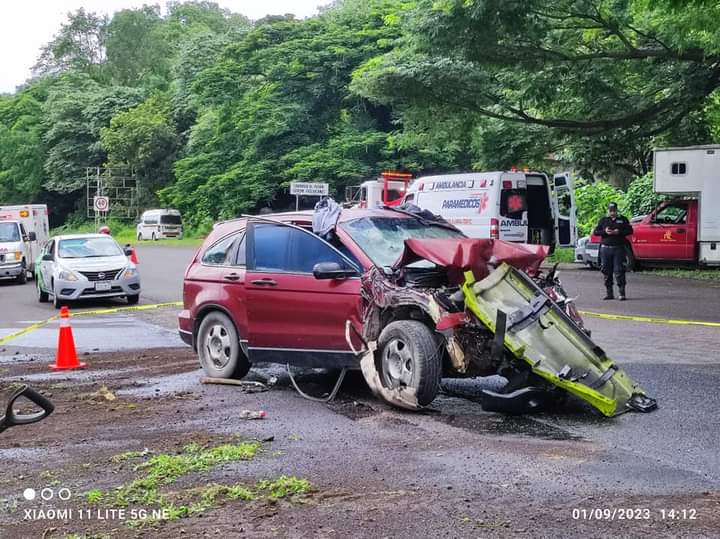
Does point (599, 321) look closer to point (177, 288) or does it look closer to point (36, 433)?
point (36, 433)

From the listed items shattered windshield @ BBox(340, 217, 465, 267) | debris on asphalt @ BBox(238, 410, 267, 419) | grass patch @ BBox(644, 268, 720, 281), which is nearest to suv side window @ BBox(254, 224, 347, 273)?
shattered windshield @ BBox(340, 217, 465, 267)

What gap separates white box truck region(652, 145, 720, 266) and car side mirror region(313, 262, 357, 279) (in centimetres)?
1612

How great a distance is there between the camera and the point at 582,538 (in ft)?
14.8

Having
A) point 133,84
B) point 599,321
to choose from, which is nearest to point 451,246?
point 599,321

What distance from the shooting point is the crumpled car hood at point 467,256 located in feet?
24.5

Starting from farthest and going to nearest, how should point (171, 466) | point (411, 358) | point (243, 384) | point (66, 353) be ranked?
1. point (66, 353)
2. point (243, 384)
3. point (411, 358)
4. point (171, 466)

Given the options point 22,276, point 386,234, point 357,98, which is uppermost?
point 357,98

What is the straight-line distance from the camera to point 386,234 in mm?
8609

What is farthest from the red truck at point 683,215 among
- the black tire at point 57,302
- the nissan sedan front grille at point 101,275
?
the black tire at point 57,302

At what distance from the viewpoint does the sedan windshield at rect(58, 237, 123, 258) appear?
19.9 m

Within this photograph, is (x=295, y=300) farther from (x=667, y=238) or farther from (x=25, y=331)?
(x=667, y=238)

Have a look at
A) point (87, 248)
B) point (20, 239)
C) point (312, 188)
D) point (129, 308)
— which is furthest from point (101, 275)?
point (20, 239)

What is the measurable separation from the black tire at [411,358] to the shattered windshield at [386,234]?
0.84 metres

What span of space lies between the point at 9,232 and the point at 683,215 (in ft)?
63.8
